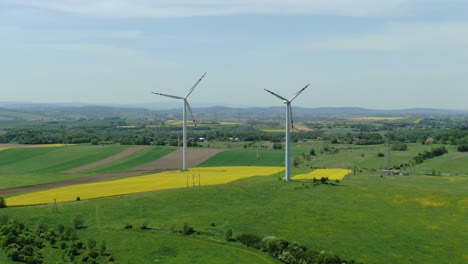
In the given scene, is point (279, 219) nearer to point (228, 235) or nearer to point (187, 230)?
point (228, 235)

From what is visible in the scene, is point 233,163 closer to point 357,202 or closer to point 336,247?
point 357,202

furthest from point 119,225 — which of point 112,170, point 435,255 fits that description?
point 112,170

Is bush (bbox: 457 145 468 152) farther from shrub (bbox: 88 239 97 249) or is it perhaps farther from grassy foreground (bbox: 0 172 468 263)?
shrub (bbox: 88 239 97 249)

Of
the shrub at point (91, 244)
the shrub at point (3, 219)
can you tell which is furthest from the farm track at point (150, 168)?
the shrub at point (91, 244)

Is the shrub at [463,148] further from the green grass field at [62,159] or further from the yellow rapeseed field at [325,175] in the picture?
the green grass field at [62,159]

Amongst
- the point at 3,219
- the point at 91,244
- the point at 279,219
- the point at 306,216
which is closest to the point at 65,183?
the point at 3,219
